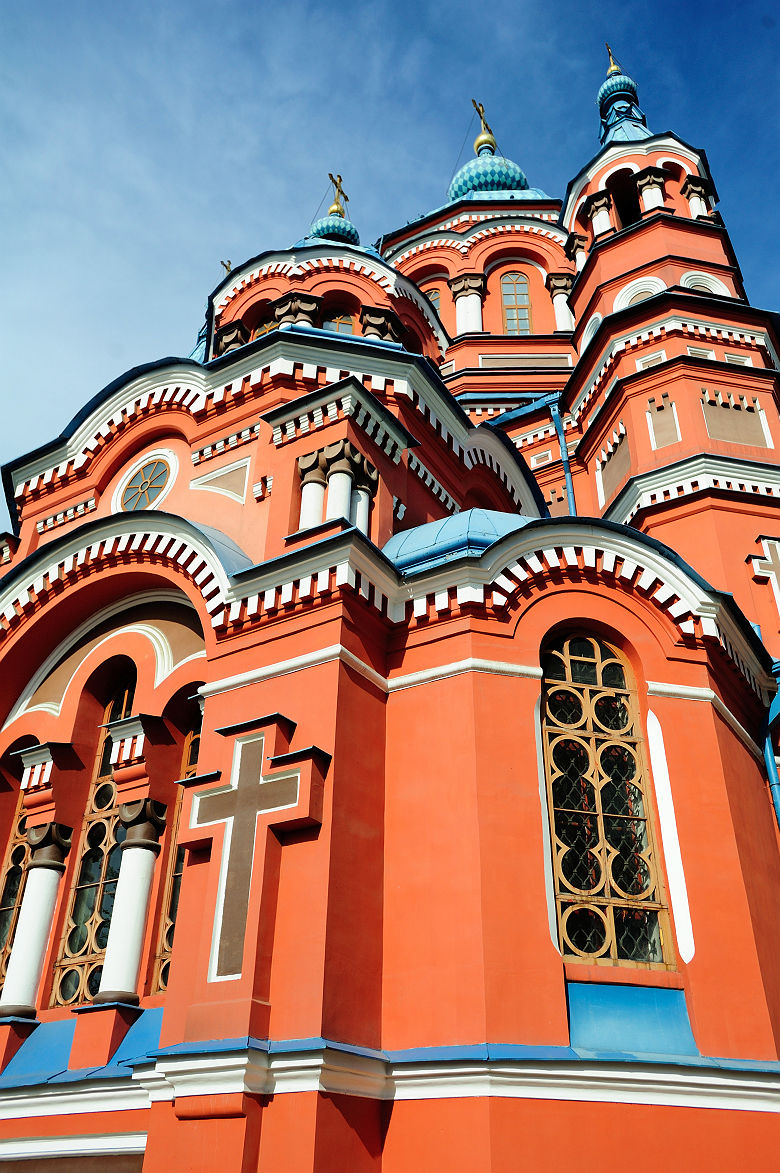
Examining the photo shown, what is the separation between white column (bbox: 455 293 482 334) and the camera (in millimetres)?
17719

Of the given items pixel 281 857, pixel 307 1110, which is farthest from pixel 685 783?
pixel 307 1110

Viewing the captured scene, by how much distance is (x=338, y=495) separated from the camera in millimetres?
8320

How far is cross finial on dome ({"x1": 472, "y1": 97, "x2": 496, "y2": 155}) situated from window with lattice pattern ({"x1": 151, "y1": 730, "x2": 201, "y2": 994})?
61.1 ft

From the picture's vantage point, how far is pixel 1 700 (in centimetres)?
973

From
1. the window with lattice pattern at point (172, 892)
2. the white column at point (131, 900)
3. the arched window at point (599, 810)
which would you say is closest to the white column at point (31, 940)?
the white column at point (131, 900)

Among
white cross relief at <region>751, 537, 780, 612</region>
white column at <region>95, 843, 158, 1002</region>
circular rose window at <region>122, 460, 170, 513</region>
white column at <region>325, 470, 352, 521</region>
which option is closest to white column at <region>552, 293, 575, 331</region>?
white cross relief at <region>751, 537, 780, 612</region>

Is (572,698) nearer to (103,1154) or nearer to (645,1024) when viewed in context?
(645,1024)

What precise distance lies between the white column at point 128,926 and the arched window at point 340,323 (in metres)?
6.36

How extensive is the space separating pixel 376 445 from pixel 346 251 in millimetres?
4204

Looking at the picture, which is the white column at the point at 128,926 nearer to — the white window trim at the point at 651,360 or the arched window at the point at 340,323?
the arched window at the point at 340,323

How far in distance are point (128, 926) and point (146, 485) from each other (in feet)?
14.3

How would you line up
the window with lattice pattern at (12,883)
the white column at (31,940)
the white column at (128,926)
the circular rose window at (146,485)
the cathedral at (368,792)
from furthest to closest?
the circular rose window at (146,485), the window with lattice pattern at (12,883), the white column at (31,940), the white column at (128,926), the cathedral at (368,792)

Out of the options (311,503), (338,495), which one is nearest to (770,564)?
(338,495)

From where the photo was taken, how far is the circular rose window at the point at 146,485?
10.1 metres
